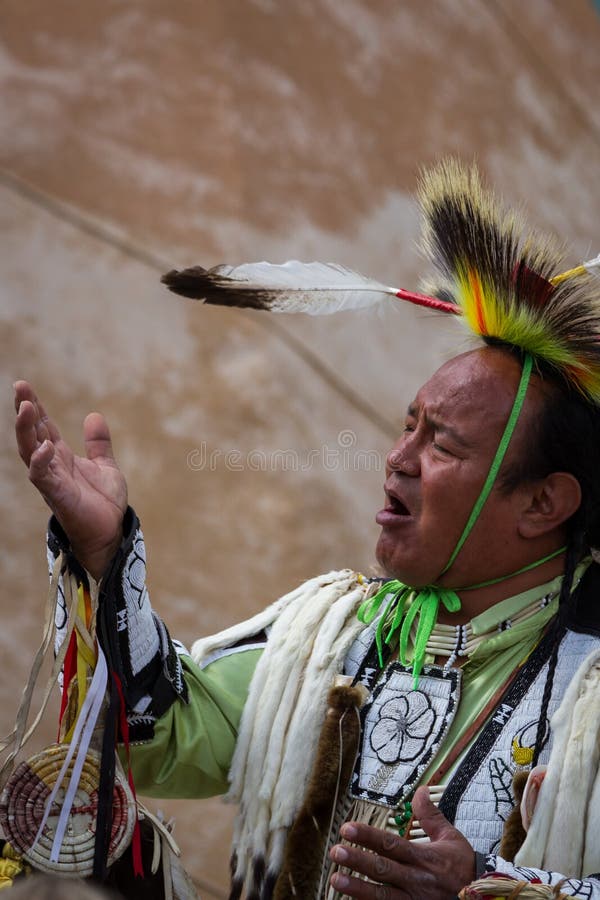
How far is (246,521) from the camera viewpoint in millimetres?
4844

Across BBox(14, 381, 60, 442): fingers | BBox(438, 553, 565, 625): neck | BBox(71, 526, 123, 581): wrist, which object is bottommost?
BBox(71, 526, 123, 581): wrist

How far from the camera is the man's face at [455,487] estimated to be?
8.26 ft

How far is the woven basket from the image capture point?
2189mm

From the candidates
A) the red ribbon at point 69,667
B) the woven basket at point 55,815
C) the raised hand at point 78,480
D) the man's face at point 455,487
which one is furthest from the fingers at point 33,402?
the man's face at point 455,487

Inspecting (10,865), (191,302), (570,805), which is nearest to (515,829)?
(570,805)

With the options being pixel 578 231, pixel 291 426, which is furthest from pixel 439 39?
pixel 291 426

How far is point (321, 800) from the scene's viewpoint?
241 cm

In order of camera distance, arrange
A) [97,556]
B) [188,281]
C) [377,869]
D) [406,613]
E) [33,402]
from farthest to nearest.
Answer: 1. [188,281]
2. [406,613]
3. [97,556]
4. [33,402]
5. [377,869]

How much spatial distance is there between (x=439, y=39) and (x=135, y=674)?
151 inches

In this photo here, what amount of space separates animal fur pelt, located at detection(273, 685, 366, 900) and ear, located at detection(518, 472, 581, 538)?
0.49 m

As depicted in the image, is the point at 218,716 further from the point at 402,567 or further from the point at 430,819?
the point at 430,819

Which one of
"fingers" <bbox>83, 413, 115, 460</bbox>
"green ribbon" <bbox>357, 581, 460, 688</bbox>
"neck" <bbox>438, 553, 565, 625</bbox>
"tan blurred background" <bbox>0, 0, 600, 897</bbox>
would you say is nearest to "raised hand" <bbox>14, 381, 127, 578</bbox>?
"fingers" <bbox>83, 413, 115, 460</bbox>

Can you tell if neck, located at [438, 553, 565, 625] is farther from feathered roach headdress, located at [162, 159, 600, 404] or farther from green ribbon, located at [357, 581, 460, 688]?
feathered roach headdress, located at [162, 159, 600, 404]

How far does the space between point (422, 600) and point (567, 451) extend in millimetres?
415
